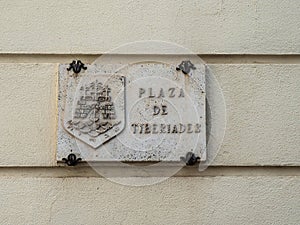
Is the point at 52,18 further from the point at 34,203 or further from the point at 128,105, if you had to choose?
the point at 34,203

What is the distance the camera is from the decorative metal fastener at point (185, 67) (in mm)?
2709

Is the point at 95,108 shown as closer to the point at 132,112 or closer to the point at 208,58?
the point at 132,112

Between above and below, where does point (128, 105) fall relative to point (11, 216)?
above

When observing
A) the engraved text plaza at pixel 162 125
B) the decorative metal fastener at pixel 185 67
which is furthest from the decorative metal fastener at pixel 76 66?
the decorative metal fastener at pixel 185 67

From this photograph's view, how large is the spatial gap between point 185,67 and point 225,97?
0.77ft

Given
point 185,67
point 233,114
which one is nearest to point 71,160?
point 185,67

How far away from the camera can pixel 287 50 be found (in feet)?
9.09

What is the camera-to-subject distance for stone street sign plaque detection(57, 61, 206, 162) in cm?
264

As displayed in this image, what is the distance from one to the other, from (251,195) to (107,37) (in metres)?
0.98

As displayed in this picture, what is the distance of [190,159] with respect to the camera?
2.65m

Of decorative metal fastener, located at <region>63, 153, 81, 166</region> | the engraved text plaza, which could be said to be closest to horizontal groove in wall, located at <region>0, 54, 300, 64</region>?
the engraved text plaza

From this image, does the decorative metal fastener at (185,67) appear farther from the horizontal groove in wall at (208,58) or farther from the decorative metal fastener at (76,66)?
the decorative metal fastener at (76,66)

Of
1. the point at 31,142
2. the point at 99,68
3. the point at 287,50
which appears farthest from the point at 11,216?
the point at 287,50

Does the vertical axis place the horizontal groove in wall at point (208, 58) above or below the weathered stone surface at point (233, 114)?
above
